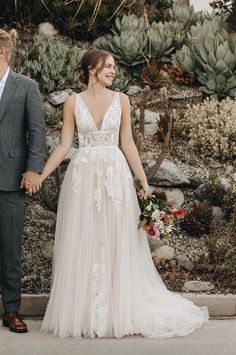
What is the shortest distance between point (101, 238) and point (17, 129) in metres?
1.02

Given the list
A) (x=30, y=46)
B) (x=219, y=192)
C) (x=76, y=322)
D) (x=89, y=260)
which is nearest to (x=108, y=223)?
(x=89, y=260)

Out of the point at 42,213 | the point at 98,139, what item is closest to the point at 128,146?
the point at 98,139

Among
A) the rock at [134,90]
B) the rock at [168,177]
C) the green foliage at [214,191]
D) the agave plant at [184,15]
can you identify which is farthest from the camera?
the agave plant at [184,15]

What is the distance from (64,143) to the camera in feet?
21.4

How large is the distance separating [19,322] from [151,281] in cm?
107

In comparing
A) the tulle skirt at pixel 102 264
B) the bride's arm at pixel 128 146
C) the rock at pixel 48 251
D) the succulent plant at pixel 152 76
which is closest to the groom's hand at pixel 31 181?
the tulle skirt at pixel 102 264

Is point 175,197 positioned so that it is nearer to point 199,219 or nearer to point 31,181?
point 199,219

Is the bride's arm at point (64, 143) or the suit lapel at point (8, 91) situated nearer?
the suit lapel at point (8, 91)

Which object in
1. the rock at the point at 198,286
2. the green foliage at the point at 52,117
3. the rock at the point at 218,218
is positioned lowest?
the rock at the point at 198,286

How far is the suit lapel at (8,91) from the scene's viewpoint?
20.8 ft

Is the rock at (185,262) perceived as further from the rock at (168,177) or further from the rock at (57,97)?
the rock at (57,97)

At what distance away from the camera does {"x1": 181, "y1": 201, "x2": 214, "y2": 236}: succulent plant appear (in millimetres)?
8297

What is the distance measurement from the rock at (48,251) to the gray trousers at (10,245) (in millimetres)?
1395

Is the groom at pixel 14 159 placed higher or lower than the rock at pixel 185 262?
higher
